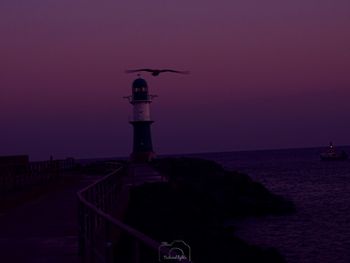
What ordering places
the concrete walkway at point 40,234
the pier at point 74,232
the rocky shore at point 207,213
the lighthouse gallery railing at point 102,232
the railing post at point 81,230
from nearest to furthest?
the lighthouse gallery railing at point 102,232
the pier at point 74,232
the railing post at point 81,230
the concrete walkway at point 40,234
the rocky shore at point 207,213

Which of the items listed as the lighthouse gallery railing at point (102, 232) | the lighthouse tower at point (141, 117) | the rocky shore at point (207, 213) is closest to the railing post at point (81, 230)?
the lighthouse gallery railing at point (102, 232)

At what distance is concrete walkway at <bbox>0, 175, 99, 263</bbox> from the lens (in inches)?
324

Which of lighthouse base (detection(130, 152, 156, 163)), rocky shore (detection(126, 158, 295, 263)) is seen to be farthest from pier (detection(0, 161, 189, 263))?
lighthouse base (detection(130, 152, 156, 163))

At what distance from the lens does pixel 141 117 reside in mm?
55781

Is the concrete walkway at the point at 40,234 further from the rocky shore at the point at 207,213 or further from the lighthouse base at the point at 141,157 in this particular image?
the lighthouse base at the point at 141,157

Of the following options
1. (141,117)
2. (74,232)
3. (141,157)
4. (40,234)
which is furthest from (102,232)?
(141,157)

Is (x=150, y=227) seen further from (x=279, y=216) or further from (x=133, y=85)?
(x=133, y=85)

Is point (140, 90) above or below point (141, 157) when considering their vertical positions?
above

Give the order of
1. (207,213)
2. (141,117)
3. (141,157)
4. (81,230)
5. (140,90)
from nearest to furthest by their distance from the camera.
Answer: (81,230), (207,213), (141,117), (140,90), (141,157)

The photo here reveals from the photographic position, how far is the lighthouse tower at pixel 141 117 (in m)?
56.0

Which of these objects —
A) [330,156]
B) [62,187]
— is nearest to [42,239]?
[62,187]

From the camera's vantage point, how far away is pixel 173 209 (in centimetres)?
2153

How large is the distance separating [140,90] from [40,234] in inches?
1837

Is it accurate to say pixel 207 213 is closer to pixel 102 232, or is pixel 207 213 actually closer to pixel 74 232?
pixel 74 232
